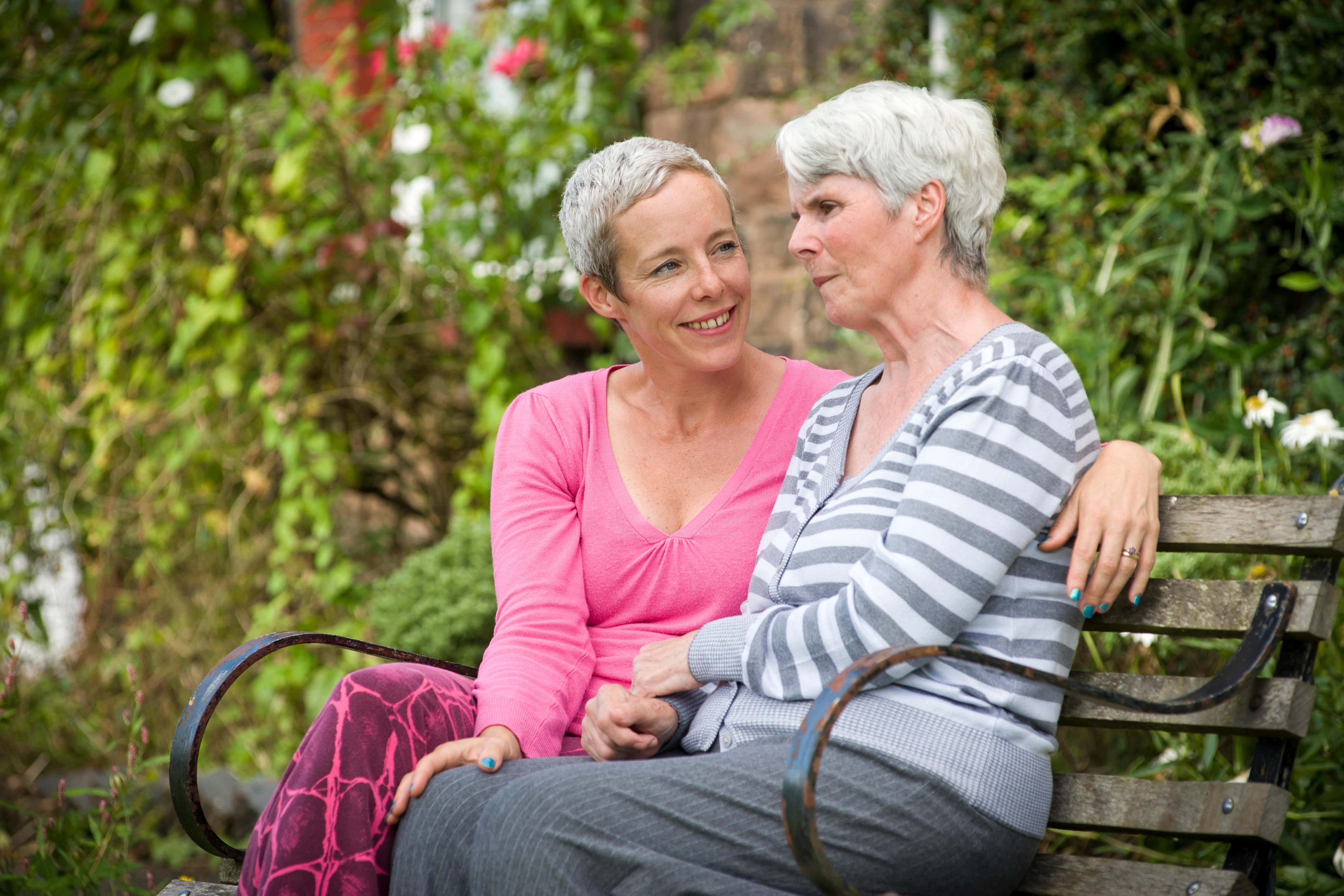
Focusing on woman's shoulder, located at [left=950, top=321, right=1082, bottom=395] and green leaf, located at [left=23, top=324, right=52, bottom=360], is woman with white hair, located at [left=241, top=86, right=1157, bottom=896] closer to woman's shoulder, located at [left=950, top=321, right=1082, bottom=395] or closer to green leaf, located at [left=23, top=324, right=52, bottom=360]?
woman's shoulder, located at [left=950, top=321, right=1082, bottom=395]

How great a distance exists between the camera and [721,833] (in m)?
1.52

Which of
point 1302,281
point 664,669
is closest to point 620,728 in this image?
point 664,669

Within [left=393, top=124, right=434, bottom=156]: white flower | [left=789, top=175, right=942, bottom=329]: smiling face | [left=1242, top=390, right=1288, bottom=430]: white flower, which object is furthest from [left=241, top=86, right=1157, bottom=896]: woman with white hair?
[left=393, top=124, right=434, bottom=156]: white flower

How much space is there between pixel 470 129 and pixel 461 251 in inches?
15.8

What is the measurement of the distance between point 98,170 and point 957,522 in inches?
135

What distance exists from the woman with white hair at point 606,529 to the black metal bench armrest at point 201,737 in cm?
16

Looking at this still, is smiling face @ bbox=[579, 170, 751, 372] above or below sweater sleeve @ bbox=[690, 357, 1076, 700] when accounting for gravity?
above

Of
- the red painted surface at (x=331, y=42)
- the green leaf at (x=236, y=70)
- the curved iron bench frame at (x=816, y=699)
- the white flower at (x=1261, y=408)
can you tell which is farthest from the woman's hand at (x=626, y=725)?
the red painted surface at (x=331, y=42)

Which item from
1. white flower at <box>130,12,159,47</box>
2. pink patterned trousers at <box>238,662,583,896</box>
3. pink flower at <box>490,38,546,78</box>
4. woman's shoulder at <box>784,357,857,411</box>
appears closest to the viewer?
pink patterned trousers at <box>238,662,583,896</box>

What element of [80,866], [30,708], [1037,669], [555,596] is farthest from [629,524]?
[30,708]

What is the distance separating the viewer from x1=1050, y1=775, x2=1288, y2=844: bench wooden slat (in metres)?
1.61

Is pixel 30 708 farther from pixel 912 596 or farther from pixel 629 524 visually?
pixel 912 596

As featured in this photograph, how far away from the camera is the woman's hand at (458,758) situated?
5.79 feet

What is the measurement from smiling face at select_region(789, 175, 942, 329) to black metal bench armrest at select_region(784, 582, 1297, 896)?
563 mm
